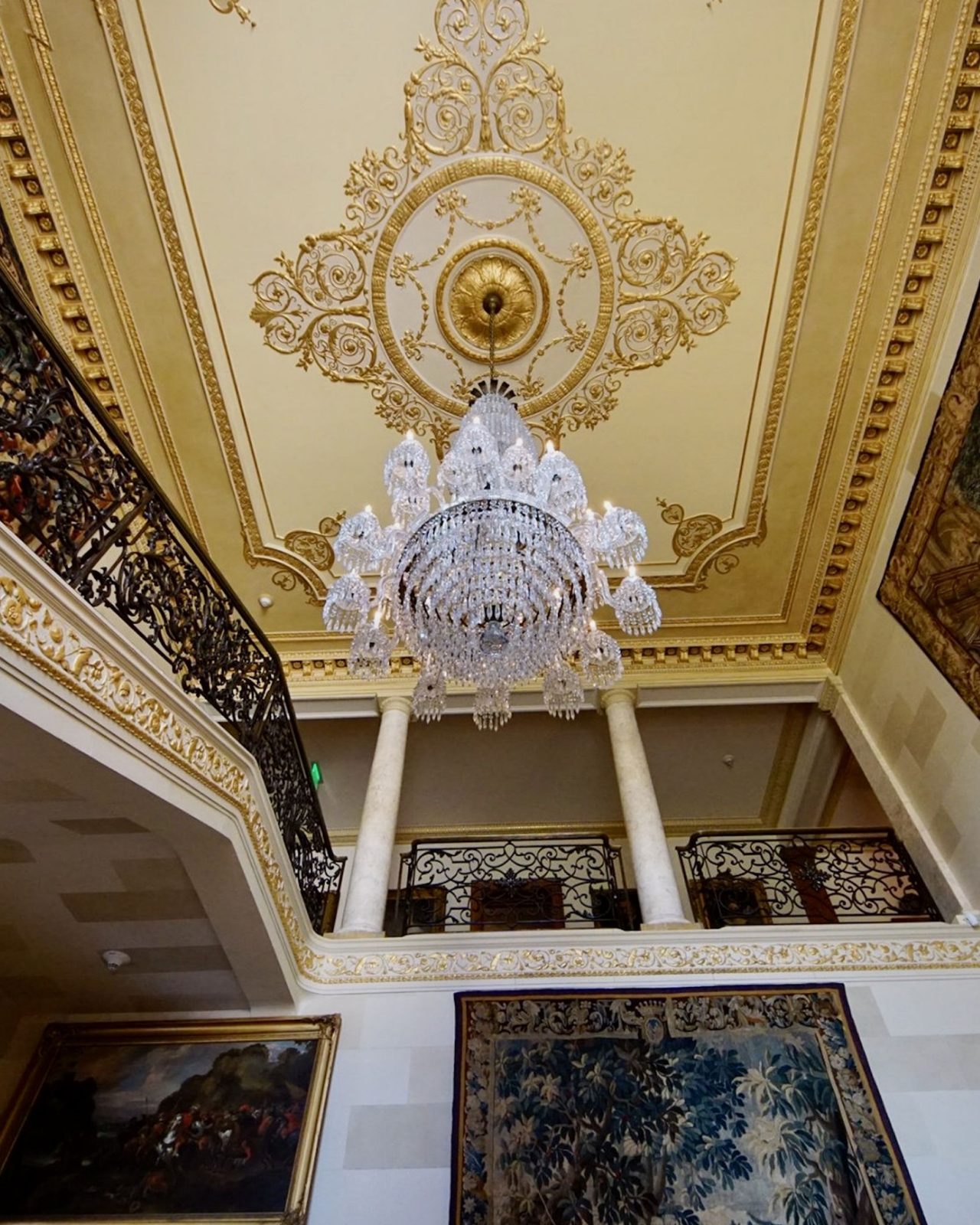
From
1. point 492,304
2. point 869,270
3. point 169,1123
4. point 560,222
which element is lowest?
point 169,1123

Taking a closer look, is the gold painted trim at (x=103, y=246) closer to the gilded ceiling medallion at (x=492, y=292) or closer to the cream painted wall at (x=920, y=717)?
the gilded ceiling medallion at (x=492, y=292)

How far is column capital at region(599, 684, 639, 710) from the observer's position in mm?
6219

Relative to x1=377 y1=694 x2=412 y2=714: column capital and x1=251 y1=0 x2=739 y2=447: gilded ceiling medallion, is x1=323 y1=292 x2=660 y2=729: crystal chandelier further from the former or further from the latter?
x1=377 y1=694 x2=412 y2=714: column capital

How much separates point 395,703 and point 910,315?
4.96 m

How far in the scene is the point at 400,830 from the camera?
7.70 metres

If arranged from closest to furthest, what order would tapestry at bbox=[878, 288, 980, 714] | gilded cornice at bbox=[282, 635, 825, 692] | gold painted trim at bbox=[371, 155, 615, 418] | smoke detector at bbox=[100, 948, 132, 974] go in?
1. smoke detector at bbox=[100, 948, 132, 974]
2. tapestry at bbox=[878, 288, 980, 714]
3. gold painted trim at bbox=[371, 155, 615, 418]
4. gilded cornice at bbox=[282, 635, 825, 692]

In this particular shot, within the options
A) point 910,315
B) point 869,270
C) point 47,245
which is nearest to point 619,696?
point 910,315

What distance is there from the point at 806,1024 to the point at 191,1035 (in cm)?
327

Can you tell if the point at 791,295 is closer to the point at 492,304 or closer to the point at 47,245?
the point at 492,304

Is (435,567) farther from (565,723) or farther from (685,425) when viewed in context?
(565,723)

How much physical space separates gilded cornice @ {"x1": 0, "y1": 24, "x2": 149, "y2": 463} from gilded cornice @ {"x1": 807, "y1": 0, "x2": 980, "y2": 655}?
17.6 ft

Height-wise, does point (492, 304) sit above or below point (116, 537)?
above

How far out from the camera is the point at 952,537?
4.59 metres

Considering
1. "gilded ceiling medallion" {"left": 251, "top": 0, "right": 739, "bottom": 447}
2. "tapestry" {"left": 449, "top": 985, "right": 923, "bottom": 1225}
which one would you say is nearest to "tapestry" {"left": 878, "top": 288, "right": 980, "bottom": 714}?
"gilded ceiling medallion" {"left": 251, "top": 0, "right": 739, "bottom": 447}
